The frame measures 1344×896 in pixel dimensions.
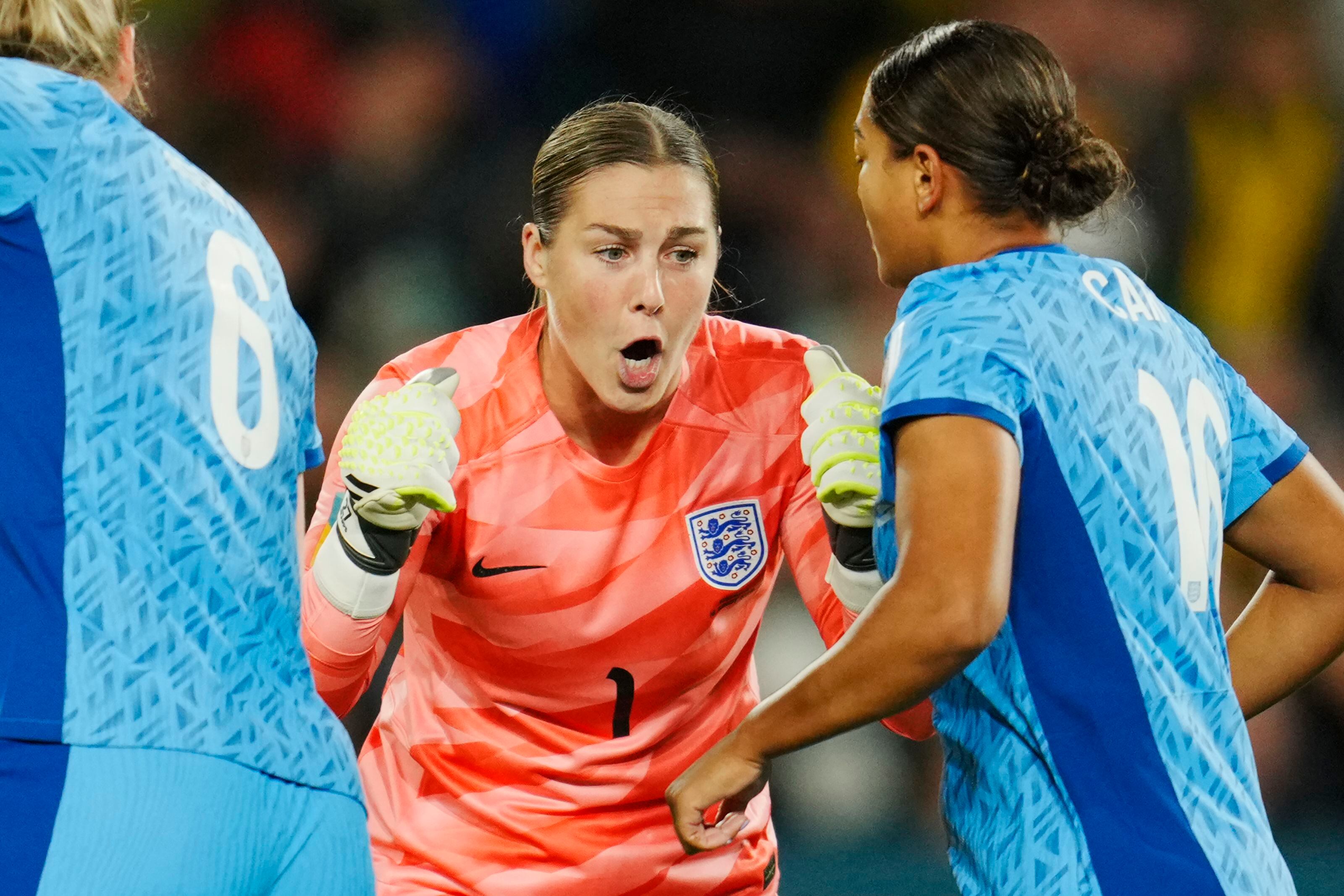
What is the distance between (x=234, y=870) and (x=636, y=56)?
4.08m

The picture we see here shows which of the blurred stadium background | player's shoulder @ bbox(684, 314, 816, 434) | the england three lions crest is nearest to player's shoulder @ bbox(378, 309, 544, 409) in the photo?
player's shoulder @ bbox(684, 314, 816, 434)

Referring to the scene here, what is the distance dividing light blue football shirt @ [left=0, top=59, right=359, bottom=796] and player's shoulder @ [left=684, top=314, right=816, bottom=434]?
44.4 inches

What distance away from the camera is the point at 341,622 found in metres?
2.34

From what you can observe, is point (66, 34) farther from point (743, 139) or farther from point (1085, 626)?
point (743, 139)

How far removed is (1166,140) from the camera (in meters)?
4.96

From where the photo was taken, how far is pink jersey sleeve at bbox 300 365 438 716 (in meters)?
2.36

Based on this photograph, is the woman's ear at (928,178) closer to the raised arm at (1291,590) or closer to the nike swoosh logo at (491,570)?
the raised arm at (1291,590)

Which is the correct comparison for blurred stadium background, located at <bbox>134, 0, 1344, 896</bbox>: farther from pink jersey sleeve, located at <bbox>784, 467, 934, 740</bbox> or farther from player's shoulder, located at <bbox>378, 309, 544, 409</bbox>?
player's shoulder, located at <bbox>378, 309, 544, 409</bbox>

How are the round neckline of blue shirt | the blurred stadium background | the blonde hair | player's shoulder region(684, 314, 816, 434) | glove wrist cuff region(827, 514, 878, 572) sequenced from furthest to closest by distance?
the blurred stadium background, player's shoulder region(684, 314, 816, 434), glove wrist cuff region(827, 514, 878, 572), the round neckline of blue shirt, the blonde hair

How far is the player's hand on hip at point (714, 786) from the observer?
180 cm

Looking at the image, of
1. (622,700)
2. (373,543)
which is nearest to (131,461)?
(373,543)

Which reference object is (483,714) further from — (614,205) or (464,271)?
(464,271)

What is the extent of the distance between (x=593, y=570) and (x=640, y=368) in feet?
1.16

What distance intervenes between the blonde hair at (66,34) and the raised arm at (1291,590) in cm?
155
